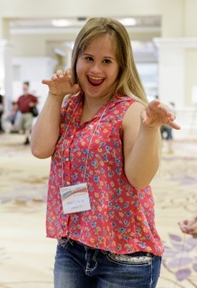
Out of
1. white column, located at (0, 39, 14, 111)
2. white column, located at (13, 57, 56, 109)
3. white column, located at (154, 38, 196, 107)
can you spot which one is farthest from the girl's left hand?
white column, located at (13, 57, 56, 109)

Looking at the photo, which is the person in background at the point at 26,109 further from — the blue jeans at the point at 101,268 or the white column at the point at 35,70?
the blue jeans at the point at 101,268

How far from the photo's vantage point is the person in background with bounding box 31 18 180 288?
1623mm

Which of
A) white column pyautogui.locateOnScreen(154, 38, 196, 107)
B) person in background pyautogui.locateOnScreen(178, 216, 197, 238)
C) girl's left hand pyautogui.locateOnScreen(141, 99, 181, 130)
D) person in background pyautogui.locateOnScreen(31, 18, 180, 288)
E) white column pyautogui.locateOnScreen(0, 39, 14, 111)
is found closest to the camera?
girl's left hand pyautogui.locateOnScreen(141, 99, 181, 130)

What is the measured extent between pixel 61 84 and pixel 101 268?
1.98 ft

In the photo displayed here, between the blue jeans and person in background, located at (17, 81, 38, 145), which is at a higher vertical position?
the blue jeans

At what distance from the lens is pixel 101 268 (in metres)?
1.64

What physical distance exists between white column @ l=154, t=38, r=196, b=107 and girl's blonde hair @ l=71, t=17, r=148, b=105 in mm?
17084

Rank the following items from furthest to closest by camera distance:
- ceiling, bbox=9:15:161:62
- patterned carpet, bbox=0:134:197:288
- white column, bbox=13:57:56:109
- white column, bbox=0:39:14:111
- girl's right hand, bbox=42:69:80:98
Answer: white column, bbox=13:57:56:109 < ceiling, bbox=9:15:161:62 < white column, bbox=0:39:14:111 < patterned carpet, bbox=0:134:197:288 < girl's right hand, bbox=42:69:80:98

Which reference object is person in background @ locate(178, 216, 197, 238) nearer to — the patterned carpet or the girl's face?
the patterned carpet

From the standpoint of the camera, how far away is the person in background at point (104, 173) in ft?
5.32

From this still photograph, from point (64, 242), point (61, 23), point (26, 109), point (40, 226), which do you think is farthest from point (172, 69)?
point (64, 242)

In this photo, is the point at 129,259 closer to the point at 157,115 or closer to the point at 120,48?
the point at 157,115

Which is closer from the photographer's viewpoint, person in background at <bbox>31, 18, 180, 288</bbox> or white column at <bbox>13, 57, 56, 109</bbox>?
person in background at <bbox>31, 18, 180, 288</bbox>
